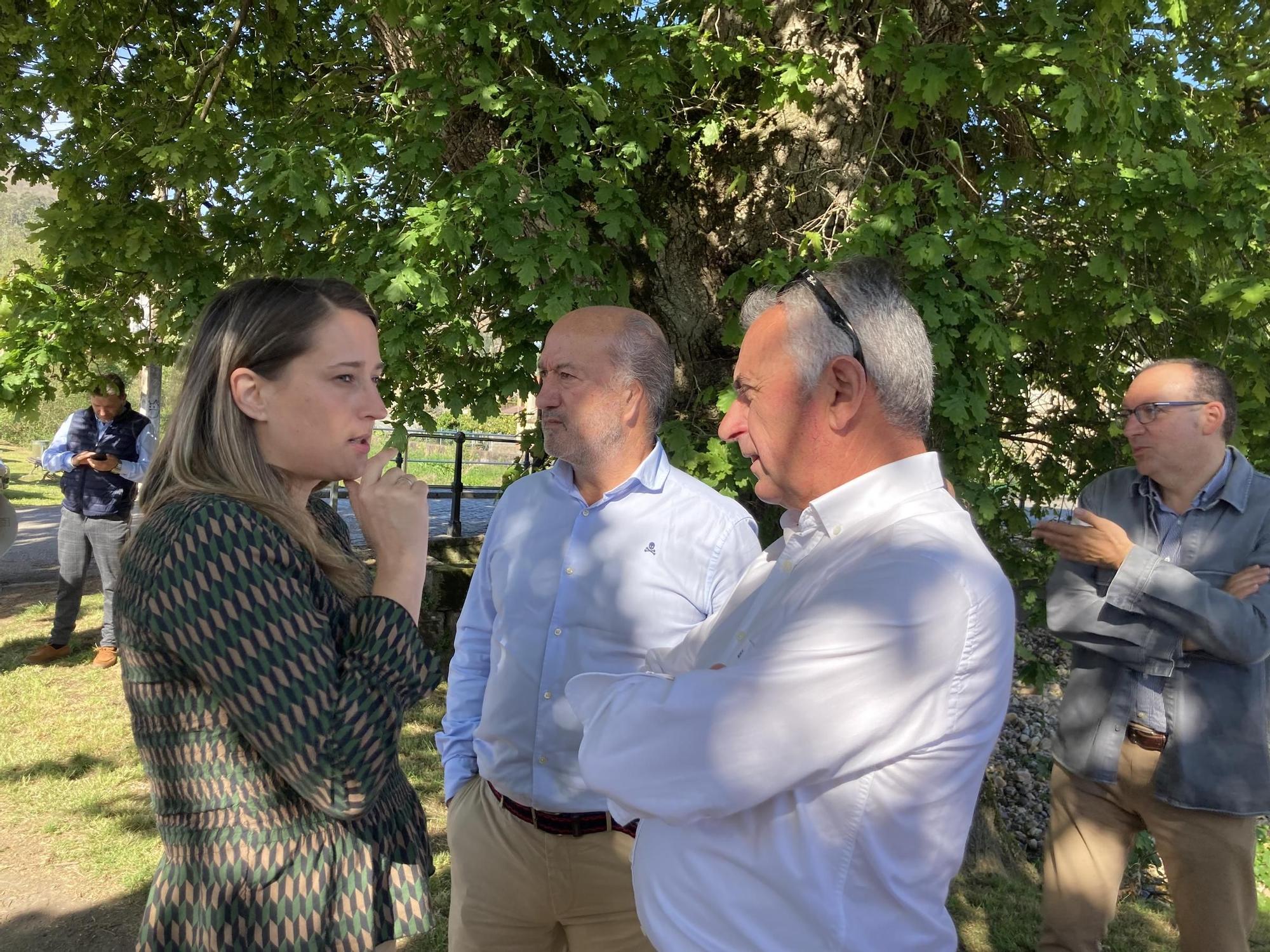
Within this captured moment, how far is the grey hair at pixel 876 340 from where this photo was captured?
1429 millimetres

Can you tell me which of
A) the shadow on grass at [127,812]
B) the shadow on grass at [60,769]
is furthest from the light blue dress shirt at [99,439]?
the shadow on grass at [127,812]

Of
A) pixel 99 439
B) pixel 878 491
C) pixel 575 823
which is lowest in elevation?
pixel 575 823

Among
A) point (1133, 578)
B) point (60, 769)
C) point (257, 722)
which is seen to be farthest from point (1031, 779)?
point (257, 722)

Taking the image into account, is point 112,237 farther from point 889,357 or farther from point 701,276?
point 889,357

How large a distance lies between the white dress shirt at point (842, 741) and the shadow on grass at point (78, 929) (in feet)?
11.2

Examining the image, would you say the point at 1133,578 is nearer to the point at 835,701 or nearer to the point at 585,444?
the point at 585,444

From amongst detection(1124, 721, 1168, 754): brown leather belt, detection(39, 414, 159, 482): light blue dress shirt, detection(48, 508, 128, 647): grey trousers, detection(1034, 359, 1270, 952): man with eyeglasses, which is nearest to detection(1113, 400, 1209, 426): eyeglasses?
detection(1034, 359, 1270, 952): man with eyeglasses

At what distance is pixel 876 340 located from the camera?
1431mm

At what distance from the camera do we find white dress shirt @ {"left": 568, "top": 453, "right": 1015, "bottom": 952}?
3.96 ft

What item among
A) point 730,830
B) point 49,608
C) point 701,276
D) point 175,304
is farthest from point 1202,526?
point 49,608

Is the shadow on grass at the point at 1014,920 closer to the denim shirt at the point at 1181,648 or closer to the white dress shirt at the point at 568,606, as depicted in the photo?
the denim shirt at the point at 1181,648

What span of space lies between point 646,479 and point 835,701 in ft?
4.66

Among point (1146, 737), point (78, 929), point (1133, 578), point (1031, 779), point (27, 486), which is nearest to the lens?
point (1133, 578)

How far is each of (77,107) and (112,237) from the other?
2.31m
